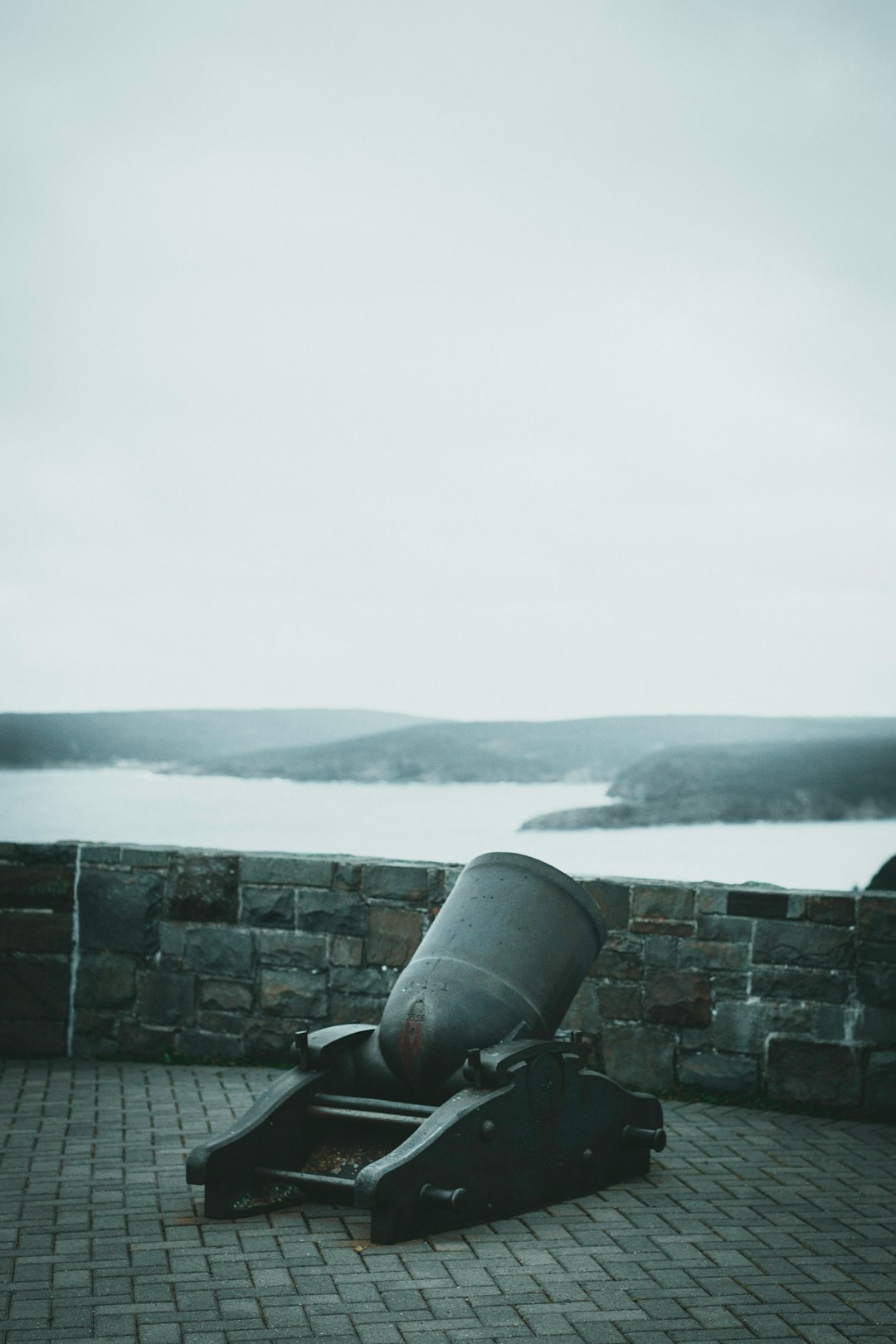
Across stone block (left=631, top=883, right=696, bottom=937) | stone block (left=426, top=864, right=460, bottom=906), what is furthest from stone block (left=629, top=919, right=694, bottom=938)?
stone block (left=426, top=864, right=460, bottom=906)

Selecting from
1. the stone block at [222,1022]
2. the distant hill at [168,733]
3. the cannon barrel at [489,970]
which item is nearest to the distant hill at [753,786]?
the distant hill at [168,733]

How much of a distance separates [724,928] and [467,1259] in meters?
2.38

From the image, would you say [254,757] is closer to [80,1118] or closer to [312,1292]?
[80,1118]

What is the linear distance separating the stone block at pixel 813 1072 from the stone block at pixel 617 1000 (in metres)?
0.58

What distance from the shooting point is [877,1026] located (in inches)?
229

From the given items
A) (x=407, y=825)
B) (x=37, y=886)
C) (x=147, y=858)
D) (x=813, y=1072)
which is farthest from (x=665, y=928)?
(x=407, y=825)

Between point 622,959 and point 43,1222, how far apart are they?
2759 mm

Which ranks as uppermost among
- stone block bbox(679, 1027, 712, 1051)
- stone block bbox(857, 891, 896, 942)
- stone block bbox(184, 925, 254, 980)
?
stone block bbox(857, 891, 896, 942)

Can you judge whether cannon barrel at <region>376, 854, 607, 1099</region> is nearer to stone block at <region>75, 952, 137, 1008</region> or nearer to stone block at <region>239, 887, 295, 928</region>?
stone block at <region>239, 887, 295, 928</region>

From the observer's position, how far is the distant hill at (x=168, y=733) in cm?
1060

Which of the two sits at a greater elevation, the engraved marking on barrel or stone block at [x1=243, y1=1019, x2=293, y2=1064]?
the engraved marking on barrel

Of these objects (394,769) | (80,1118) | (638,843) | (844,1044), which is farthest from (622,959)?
(394,769)

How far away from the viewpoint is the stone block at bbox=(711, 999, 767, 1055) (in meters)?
5.96

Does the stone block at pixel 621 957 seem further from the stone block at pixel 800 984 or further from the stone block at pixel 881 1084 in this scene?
the stone block at pixel 881 1084
